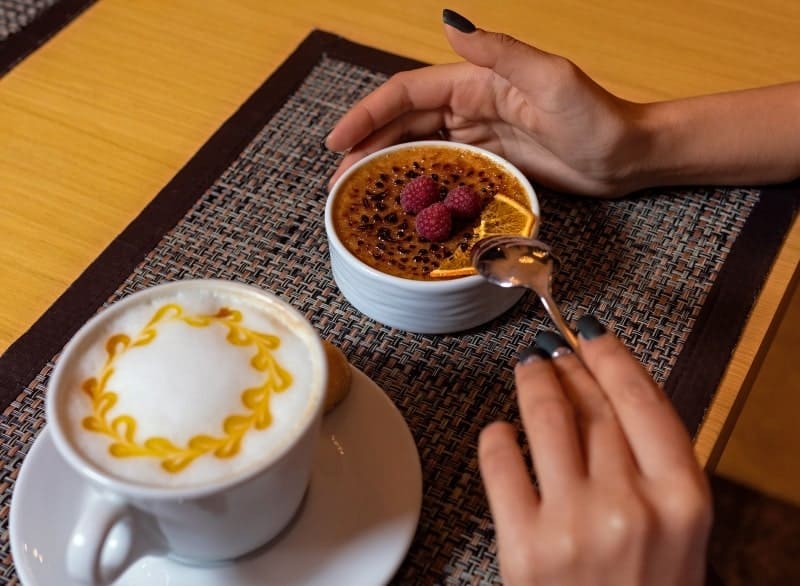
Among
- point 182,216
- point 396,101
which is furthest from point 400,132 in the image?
point 182,216

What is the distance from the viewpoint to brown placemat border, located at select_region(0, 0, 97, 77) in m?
1.21

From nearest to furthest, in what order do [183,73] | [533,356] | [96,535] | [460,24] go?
[96,535]
[533,356]
[460,24]
[183,73]

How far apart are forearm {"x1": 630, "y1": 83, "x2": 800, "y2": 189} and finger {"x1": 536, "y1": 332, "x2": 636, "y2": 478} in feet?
1.22

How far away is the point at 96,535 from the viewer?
0.58 metres

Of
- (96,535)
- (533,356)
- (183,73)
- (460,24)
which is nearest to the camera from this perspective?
(96,535)

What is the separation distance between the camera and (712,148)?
1.02 metres

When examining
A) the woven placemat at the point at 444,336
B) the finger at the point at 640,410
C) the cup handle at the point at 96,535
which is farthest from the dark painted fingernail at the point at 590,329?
the cup handle at the point at 96,535

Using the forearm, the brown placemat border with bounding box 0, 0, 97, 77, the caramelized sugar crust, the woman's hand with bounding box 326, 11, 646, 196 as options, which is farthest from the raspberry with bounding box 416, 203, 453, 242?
the brown placemat border with bounding box 0, 0, 97, 77

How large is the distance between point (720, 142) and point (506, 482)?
0.56 meters

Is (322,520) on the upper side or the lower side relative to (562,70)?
lower

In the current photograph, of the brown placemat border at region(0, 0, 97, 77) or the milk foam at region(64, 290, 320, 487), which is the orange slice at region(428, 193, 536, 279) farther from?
the brown placemat border at region(0, 0, 97, 77)

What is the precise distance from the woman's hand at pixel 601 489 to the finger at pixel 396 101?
0.46 m

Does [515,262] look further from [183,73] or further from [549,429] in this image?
[183,73]

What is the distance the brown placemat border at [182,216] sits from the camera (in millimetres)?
853
